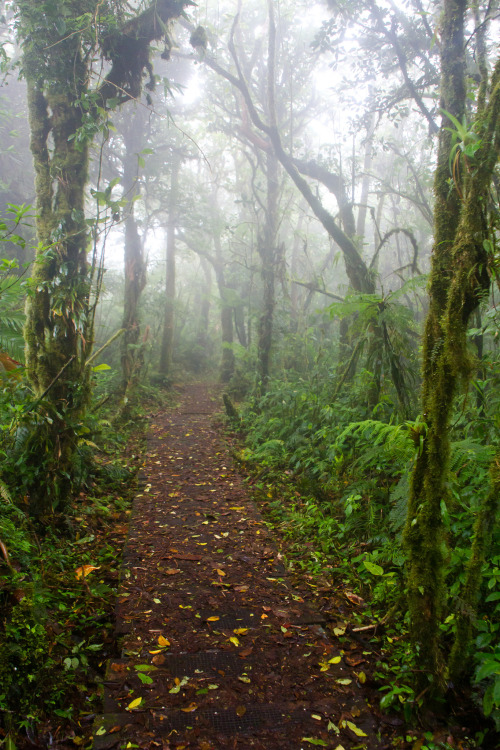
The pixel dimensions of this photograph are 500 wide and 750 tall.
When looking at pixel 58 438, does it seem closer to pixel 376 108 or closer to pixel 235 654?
pixel 235 654

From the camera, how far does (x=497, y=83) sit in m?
2.22

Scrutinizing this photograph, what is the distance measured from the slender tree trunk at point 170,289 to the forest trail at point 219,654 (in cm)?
1063

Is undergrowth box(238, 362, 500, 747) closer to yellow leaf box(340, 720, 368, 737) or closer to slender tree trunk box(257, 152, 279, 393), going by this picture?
yellow leaf box(340, 720, 368, 737)

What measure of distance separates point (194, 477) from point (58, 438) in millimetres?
2412

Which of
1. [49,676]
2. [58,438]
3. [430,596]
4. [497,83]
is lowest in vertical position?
[49,676]

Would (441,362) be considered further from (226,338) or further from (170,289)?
(226,338)

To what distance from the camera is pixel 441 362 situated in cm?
232

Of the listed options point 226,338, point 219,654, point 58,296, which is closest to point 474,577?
point 219,654

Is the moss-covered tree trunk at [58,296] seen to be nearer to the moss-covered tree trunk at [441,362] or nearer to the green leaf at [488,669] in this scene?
the moss-covered tree trunk at [441,362]

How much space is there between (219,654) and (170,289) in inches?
595

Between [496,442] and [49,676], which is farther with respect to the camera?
[496,442]

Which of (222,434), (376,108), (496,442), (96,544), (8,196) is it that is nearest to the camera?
(496,442)

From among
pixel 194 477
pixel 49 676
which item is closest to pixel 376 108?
pixel 194 477

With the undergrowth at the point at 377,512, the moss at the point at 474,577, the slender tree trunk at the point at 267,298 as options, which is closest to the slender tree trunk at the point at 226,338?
the slender tree trunk at the point at 267,298
